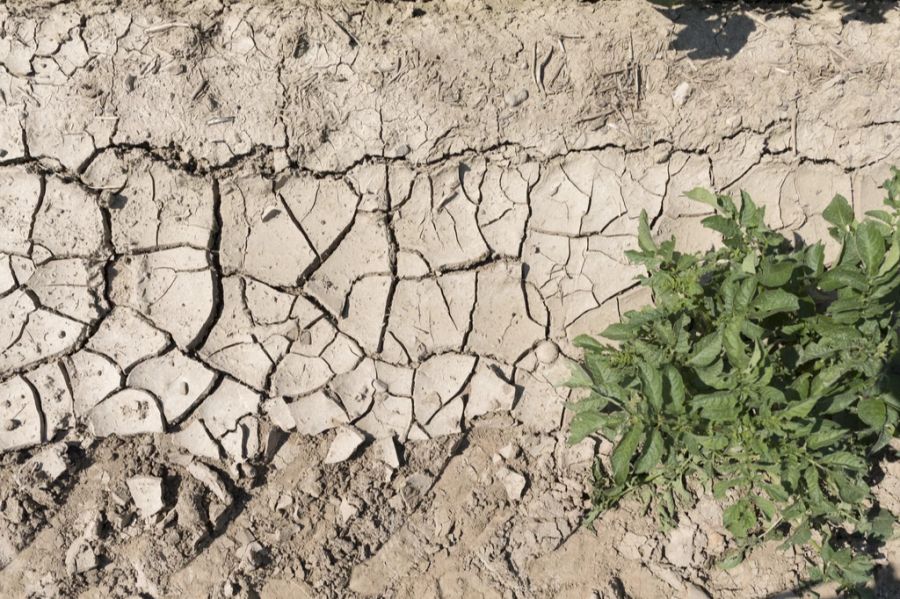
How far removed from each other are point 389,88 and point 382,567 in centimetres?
185

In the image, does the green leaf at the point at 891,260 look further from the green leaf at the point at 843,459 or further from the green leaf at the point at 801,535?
the green leaf at the point at 801,535

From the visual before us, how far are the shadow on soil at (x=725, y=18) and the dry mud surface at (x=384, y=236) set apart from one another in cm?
1

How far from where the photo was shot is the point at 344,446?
2.79 metres

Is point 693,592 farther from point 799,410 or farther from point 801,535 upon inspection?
point 799,410

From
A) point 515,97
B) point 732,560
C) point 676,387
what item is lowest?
point 732,560

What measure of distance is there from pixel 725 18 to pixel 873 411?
1605 millimetres

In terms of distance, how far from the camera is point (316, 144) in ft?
9.30

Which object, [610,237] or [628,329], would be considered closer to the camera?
[628,329]

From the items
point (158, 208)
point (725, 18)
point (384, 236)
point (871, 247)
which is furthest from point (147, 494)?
point (725, 18)

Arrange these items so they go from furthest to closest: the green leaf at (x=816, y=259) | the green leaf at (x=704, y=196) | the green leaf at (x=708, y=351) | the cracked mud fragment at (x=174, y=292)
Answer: the cracked mud fragment at (x=174, y=292), the green leaf at (x=704, y=196), the green leaf at (x=816, y=259), the green leaf at (x=708, y=351)

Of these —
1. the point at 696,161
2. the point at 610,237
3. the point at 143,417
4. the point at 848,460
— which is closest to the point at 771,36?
the point at 696,161

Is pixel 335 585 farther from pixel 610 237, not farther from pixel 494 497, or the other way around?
pixel 610 237

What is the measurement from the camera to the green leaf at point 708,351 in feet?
7.63

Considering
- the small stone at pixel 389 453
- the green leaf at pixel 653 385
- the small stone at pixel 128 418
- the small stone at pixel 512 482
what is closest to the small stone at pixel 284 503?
the small stone at pixel 389 453
